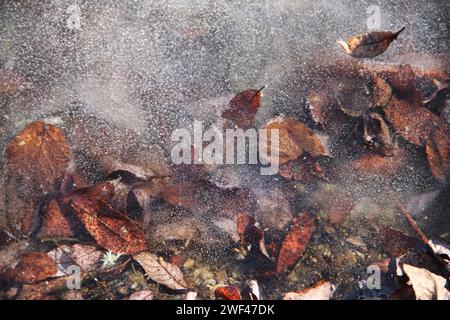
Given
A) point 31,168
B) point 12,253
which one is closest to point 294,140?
point 31,168

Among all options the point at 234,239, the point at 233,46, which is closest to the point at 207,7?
the point at 233,46

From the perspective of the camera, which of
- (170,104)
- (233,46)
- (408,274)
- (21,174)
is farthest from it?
(233,46)

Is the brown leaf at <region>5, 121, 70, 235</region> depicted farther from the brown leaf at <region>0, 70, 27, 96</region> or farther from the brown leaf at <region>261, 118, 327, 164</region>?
the brown leaf at <region>261, 118, 327, 164</region>

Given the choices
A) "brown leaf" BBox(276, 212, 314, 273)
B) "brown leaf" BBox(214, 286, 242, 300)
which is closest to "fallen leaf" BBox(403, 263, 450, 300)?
"brown leaf" BBox(276, 212, 314, 273)

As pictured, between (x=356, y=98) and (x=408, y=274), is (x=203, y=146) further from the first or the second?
(x=408, y=274)

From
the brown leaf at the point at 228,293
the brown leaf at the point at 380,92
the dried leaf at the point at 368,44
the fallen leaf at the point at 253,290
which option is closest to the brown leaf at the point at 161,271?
the brown leaf at the point at 228,293

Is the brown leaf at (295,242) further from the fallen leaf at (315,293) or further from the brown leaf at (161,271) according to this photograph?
the brown leaf at (161,271)
